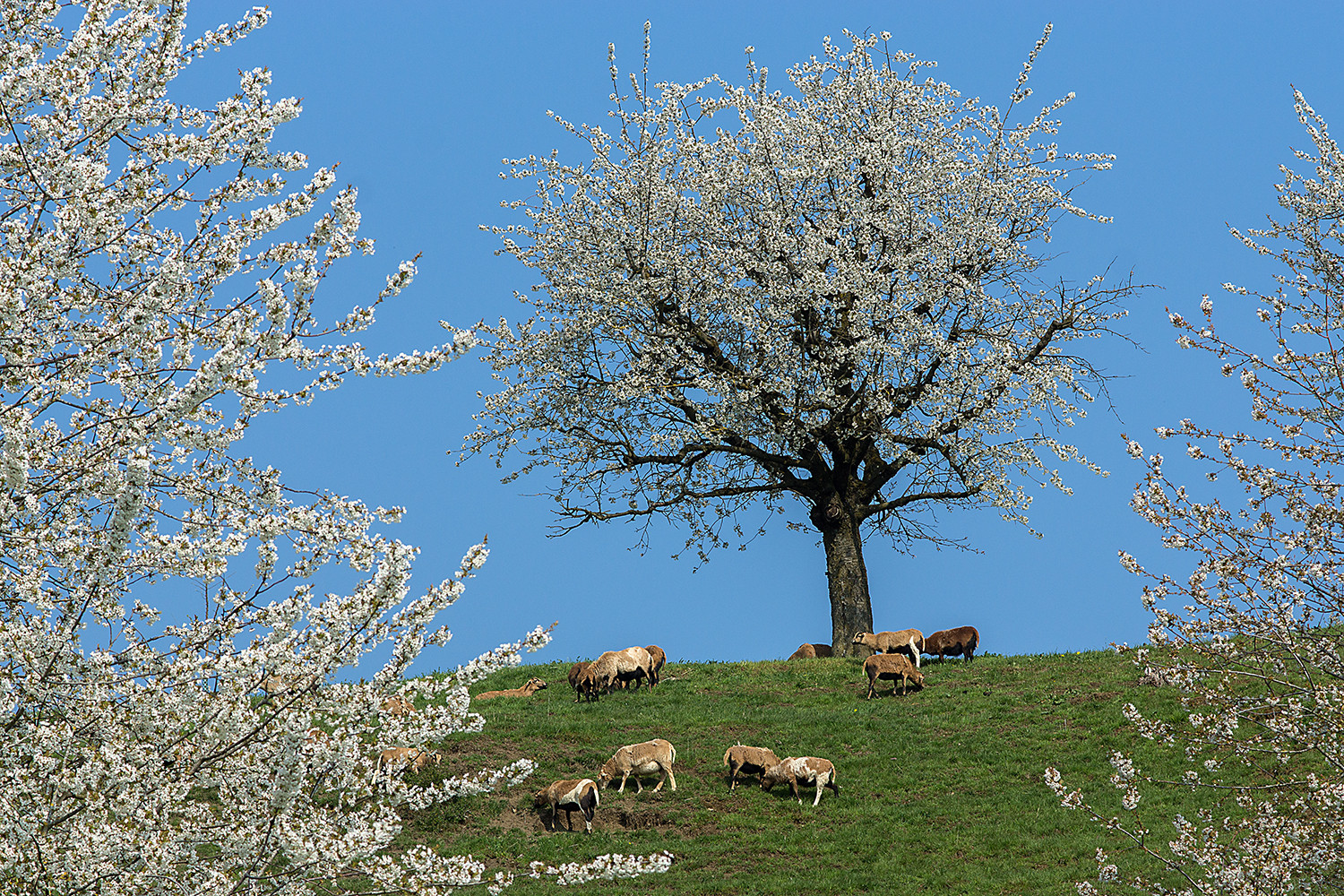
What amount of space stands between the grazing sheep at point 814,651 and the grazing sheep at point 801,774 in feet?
31.9

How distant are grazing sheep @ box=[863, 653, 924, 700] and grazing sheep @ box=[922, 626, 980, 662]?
Answer: 3.29m

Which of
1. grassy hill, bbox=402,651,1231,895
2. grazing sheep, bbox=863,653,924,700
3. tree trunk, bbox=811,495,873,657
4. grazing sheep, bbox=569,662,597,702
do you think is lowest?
grassy hill, bbox=402,651,1231,895

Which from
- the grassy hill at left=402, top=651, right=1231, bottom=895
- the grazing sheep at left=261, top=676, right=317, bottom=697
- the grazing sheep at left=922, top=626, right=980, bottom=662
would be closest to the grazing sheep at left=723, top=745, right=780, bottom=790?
the grassy hill at left=402, top=651, right=1231, bottom=895

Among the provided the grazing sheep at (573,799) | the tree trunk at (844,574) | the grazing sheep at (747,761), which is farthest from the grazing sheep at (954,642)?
the grazing sheep at (573,799)

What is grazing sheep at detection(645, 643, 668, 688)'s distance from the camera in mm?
23797

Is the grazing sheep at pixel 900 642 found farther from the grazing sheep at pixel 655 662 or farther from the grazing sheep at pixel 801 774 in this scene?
the grazing sheep at pixel 801 774

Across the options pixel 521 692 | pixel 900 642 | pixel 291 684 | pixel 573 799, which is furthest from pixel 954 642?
pixel 291 684

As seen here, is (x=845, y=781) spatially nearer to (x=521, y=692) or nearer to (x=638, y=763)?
(x=638, y=763)

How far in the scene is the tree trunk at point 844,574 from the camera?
27250 millimetres

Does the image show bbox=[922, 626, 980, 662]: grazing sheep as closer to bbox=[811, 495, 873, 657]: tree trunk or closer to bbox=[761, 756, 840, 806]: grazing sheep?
bbox=[811, 495, 873, 657]: tree trunk

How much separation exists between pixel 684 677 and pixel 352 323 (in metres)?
18.8

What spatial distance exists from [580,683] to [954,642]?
9.40m

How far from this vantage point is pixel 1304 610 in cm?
944

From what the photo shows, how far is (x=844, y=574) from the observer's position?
27438 mm
